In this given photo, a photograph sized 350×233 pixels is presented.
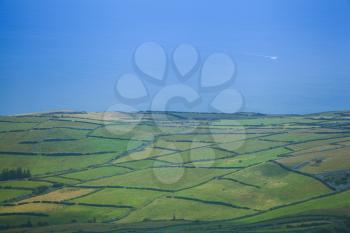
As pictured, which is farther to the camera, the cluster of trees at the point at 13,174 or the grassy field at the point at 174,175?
the cluster of trees at the point at 13,174

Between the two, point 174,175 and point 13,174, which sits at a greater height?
point 13,174

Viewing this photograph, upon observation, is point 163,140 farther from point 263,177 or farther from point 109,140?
point 263,177

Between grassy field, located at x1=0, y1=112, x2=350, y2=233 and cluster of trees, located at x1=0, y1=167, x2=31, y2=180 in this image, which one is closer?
grassy field, located at x1=0, y1=112, x2=350, y2=233

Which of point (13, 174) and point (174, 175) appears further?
point (13, 174)

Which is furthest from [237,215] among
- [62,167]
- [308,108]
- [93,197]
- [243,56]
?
[243,56]
